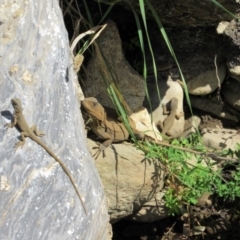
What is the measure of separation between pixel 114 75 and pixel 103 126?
0.39 meters

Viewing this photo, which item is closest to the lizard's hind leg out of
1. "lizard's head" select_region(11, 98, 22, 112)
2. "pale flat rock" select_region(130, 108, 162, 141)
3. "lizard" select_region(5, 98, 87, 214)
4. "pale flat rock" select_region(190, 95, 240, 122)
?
"lizard" select_region(5, 98, 87, 214)

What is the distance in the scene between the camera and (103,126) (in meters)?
4.44

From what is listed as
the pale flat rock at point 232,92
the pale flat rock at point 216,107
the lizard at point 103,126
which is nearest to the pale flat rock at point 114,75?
the lizard at point 103,126

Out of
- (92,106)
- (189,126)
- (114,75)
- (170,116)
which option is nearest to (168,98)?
(170,116)

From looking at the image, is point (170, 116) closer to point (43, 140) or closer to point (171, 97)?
point (171, 97)

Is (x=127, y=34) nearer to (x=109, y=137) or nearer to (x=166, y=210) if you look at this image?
(x=109, y=137)

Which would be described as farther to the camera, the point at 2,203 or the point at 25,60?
the point at 25,60

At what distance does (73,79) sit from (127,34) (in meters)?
1.38

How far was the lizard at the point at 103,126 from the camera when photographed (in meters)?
4.26

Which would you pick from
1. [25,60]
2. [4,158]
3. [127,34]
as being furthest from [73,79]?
[127,34]

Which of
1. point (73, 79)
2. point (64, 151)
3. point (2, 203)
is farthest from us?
point (73, 79)

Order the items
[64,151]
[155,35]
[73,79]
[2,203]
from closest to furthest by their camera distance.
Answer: [2,203]
[64,151]
[73,79]
[155,35]

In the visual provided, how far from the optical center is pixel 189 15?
4.18 metres

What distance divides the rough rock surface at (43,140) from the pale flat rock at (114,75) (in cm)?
97
